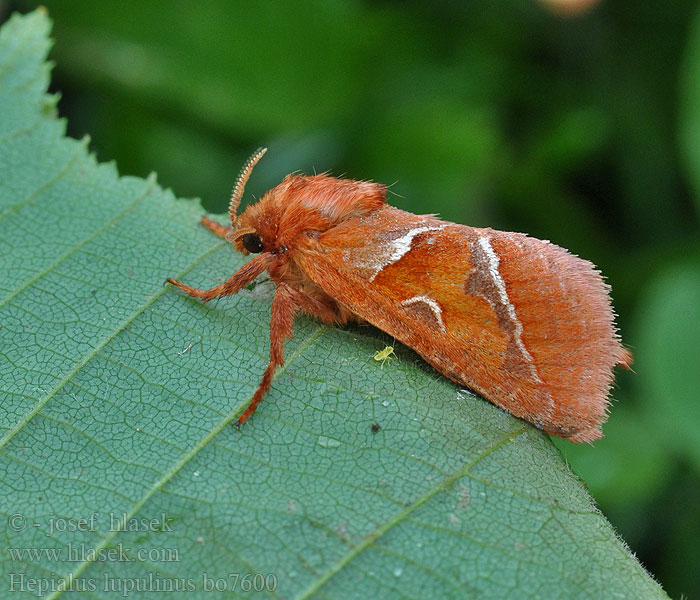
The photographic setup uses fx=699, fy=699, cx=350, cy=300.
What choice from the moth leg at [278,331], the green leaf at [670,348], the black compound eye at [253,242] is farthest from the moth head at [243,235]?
the green leaf at [670,348]

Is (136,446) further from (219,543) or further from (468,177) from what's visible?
(468,177)

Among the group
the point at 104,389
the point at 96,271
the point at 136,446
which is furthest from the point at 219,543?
the point at 96,271

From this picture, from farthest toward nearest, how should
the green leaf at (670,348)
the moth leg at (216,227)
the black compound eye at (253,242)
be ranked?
the green leaf at (670,348)
the moth leg at (216,227)
the black compound eye at (253,242)

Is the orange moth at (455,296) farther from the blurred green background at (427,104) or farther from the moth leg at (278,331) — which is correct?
the blurred green background at (427,104)

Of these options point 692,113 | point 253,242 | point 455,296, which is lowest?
point 253,242

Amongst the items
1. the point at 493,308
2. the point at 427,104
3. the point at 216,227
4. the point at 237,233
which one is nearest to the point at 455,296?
the point at 493,308

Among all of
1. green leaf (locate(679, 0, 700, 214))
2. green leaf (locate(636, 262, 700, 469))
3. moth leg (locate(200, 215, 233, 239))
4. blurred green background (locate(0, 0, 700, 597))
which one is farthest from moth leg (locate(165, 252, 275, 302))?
green leaf (locate(679, 0, 700, 214))

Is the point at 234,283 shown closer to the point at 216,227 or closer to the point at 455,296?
the point at 216,227
